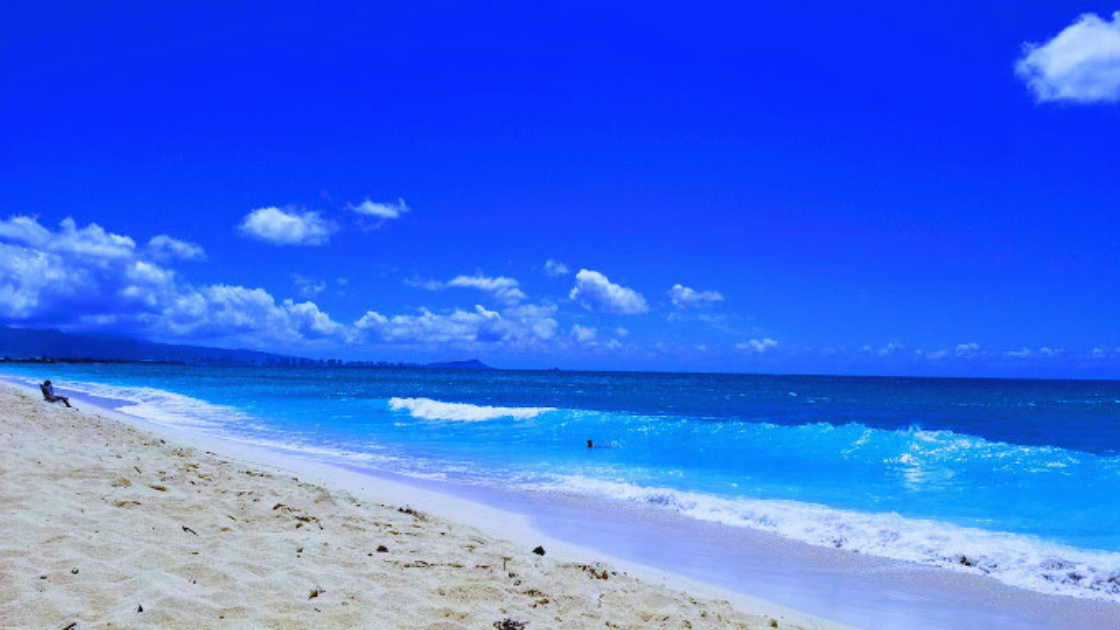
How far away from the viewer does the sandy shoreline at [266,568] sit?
4.41m

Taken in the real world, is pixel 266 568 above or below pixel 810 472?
above

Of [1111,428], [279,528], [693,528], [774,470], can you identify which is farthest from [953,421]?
[279,528]

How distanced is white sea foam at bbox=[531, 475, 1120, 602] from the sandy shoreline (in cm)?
326

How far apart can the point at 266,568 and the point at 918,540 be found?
7.55 m

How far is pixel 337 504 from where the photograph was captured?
812 centimetres

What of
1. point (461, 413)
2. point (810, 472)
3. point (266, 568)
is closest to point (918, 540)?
point (810, 472)

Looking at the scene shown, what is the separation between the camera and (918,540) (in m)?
8.93

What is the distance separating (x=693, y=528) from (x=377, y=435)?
13.9 m

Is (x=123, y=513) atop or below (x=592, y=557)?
atop

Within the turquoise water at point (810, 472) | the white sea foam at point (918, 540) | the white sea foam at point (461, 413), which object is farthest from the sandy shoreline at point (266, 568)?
the white sea foam at point (461, 413)

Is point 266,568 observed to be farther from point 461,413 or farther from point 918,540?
point 461,413

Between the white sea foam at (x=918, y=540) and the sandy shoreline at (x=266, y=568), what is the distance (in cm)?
326

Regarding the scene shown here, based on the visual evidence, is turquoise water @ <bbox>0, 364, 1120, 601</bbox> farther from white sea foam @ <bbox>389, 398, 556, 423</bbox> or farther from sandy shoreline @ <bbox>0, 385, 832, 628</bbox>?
sandy shoreline @ <bbox>0, 385, 832, 628</bbox>

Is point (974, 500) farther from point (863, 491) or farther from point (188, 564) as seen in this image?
point (188, 564)
